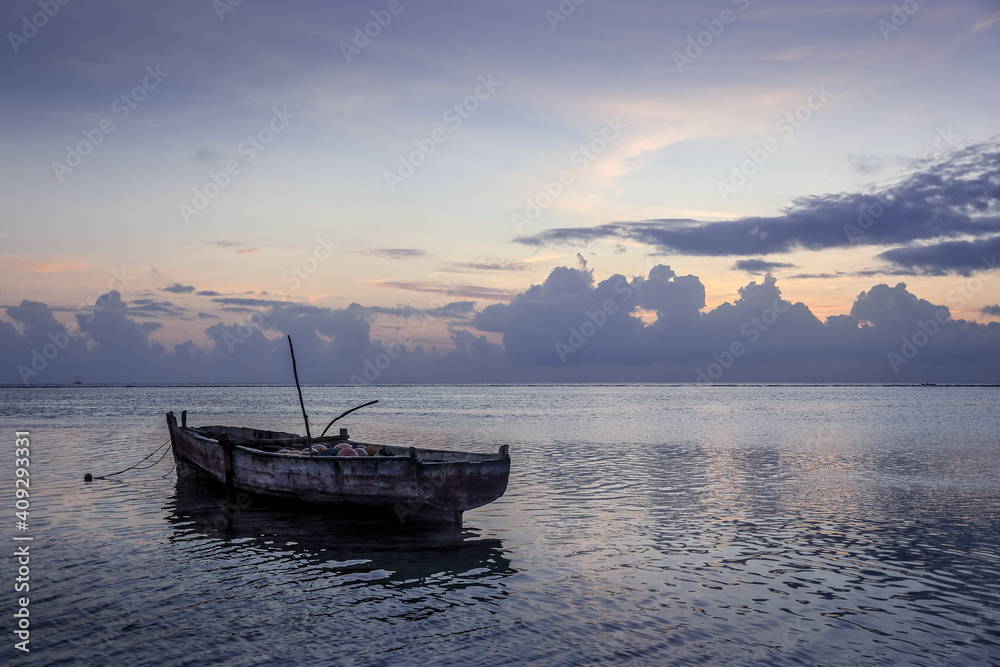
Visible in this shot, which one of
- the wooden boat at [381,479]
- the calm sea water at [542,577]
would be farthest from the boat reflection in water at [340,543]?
the wooden boat at [381,479]

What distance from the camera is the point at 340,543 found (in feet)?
49.8

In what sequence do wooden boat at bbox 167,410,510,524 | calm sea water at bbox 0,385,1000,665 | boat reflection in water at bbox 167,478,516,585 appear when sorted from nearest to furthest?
calm sea water at bbox 0,385,1000,665
boat reflection in water at bbox 167,478,516,585
wooden boat at bbox 167,410,510,524

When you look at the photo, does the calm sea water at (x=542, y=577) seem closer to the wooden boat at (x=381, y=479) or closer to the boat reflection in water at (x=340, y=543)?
the boat reflection in water at (x=340, y=543)

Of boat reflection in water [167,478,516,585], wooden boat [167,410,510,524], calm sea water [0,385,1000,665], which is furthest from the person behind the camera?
wooden boat [167,410,510,524]

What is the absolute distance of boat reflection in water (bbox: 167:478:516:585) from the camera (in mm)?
13102

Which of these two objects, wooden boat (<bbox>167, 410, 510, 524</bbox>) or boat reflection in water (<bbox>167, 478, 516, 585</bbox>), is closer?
boat reflection in water (<bbox>167, 478, 516, 585</bbox>)

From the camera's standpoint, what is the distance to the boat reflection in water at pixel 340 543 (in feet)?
43.0

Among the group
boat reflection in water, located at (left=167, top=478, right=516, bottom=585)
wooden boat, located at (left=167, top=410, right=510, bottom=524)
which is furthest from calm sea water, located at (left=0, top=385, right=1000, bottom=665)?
wooden boat, located at (left=167, top=410, right=510, bottom=524)

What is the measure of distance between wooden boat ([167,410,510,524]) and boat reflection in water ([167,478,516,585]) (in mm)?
495

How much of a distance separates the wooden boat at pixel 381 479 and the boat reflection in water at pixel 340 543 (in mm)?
495

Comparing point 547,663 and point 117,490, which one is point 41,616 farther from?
point 117,490

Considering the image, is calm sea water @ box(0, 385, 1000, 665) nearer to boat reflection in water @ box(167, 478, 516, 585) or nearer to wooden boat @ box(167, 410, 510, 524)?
boat reflection in water @ box(167, 478, 516, 585)

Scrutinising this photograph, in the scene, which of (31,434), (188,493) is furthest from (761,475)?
(31,434)

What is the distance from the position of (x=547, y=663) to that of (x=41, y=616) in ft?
25.3
